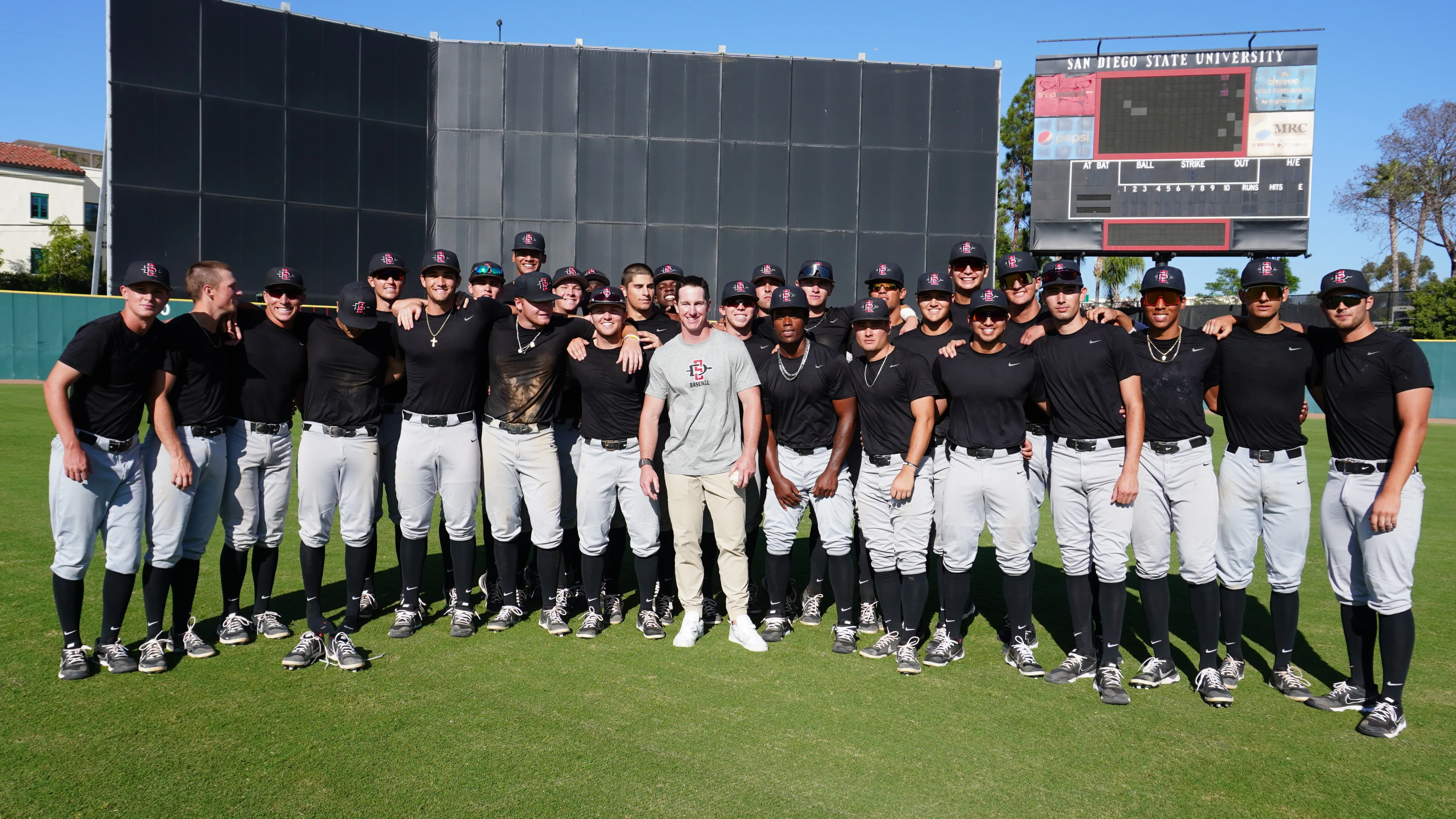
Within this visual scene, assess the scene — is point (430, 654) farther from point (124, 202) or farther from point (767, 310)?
point (124, 202)

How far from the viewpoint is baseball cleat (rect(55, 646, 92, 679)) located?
199 inches

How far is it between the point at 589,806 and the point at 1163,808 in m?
2.35

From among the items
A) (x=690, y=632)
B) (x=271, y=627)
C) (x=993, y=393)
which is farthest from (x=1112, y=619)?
(x=271, y=627)

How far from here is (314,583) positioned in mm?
5867

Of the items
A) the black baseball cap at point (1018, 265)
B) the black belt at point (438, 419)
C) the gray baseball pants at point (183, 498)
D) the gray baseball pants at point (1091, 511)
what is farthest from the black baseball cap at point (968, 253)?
the gray baseball pants at point (183, 498)

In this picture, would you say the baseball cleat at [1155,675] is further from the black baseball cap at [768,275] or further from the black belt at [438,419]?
the black belt at [438,419]

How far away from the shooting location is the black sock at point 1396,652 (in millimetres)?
4855

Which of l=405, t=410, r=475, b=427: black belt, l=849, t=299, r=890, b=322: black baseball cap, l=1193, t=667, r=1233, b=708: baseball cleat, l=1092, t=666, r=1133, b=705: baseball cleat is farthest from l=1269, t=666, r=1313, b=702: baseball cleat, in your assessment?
l=405, t=410, r=475, b=427: black belt

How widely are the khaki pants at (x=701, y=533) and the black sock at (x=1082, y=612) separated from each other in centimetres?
198

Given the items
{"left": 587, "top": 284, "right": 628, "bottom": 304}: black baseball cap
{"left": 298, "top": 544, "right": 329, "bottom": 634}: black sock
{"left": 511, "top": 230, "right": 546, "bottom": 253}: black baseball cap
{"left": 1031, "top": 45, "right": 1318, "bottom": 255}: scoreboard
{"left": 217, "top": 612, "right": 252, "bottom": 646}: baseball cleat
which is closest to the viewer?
{"left": 298, "top": 544, "right": 329, "bottom": 634}: black sock

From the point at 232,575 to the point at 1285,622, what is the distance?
619 centimetres

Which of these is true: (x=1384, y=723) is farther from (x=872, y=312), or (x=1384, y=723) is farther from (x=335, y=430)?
(x=335, y=430)

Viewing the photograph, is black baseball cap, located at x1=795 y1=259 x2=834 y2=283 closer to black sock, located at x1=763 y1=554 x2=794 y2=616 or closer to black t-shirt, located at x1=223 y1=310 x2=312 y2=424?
black sock, located at x1=763 y1=554 x2=794 y2=616

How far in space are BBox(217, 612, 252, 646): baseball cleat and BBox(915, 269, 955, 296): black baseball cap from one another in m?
4.68
